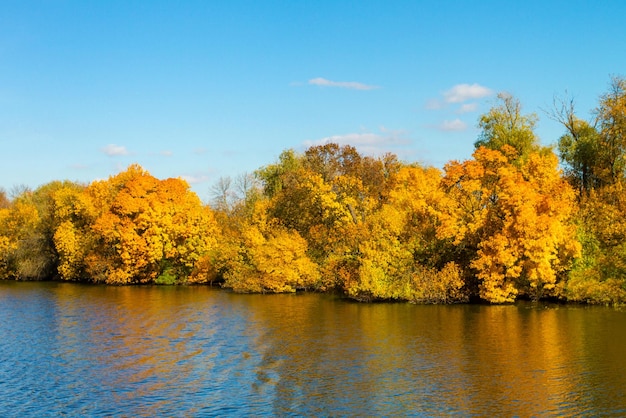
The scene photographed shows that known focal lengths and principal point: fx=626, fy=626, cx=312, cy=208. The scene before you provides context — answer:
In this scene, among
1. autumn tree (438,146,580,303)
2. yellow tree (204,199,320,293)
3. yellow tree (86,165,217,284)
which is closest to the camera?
autumn tree (438,146,580,303)

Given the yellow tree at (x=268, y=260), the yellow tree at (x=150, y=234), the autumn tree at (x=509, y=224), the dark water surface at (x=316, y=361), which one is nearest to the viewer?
the dark water surface at (x=316, y=361)

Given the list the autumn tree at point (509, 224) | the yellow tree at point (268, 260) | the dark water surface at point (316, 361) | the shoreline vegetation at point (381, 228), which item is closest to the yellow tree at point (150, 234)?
the shoreline vegetation at point (381, 228)

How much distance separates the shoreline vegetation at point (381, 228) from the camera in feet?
144

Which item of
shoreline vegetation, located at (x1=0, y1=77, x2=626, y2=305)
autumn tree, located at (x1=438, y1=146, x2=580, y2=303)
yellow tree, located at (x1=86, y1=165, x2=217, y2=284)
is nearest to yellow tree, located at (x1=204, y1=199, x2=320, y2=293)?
shoreline vegetation, located at (x1=0, y1=77, x2=626, y2=305)

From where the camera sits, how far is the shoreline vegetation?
144 feet

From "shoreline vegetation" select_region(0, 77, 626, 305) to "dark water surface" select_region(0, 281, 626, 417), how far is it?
3.04 metres

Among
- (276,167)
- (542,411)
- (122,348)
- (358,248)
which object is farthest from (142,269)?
(542,411)

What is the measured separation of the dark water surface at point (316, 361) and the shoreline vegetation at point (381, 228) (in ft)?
9.99

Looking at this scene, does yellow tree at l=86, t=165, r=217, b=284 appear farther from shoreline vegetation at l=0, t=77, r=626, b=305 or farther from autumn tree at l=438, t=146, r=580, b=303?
autumn tree at l=438, t=146, r=580, b=303

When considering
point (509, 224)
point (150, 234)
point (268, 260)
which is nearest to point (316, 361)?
point (509, 224)

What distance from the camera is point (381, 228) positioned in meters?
48.5

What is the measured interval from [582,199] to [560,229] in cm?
603

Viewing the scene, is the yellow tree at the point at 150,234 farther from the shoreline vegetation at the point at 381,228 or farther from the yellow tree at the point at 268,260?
the yellow tree at the point at 268,260

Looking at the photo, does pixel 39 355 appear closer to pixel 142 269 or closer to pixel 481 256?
pixel 481 256
